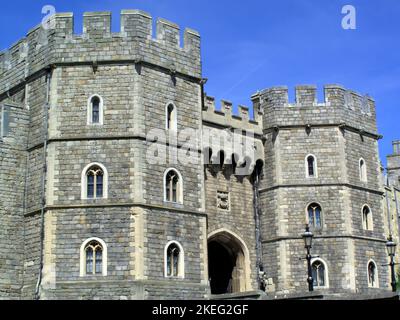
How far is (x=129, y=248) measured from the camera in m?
21.4

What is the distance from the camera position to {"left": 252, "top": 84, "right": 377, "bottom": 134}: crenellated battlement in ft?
94.2

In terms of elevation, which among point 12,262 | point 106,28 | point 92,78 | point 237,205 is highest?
point 106,28

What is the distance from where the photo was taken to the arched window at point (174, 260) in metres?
22.3

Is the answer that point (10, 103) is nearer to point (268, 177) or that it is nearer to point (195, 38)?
point (195, 38)

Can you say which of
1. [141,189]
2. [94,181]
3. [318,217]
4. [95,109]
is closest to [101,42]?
[95,109]

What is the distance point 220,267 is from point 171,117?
7697 mm

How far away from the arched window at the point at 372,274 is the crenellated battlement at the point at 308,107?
19.3ft

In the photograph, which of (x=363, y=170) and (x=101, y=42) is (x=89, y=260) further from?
(x=363, y=170)

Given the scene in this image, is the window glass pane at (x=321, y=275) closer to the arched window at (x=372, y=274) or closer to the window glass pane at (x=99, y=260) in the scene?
the arched window at (x=372, y=274)

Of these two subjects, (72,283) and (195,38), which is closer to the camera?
(72,283)

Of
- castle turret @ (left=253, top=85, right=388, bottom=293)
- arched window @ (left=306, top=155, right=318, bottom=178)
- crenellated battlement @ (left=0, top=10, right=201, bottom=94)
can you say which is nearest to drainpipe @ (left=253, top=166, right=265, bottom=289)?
castle turret @ (left=253, top=85, right=388, bottom=293)

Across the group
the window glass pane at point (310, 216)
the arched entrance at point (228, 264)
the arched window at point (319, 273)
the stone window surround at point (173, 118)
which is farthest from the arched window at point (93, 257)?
the window glass pane at point (310, 216)

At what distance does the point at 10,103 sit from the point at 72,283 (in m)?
6.79
